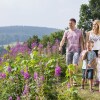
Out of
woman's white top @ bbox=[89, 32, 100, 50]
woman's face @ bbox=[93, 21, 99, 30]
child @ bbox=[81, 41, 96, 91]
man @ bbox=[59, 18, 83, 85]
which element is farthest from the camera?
man @ bbox=[59, 18, 83, 85]

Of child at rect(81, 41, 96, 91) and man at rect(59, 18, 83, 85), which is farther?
man at rect(59, 18, 83, 85)

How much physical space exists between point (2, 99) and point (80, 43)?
10.2 feet

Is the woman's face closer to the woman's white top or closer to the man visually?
the woman's white top

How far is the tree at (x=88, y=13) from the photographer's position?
60.3 metres

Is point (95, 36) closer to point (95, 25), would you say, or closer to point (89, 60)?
point (95, 25)

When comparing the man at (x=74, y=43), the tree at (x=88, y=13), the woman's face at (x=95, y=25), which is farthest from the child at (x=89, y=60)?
the tree at (x=88, y=13)

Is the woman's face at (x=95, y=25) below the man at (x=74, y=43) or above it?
above

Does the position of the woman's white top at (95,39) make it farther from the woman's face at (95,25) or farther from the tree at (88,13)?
the tree at (88,13)

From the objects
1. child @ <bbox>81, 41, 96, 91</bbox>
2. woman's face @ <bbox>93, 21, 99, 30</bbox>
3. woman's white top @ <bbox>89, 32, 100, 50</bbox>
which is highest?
woman's face @ <bbox>93, 21, 99, 30</bbox>

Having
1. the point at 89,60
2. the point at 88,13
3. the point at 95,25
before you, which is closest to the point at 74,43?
the point at 89,60

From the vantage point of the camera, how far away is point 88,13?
6056cm

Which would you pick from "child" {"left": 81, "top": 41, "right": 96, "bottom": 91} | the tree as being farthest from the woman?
the tree

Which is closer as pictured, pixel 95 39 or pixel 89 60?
pixel 95 39

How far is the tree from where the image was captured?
60.3m
